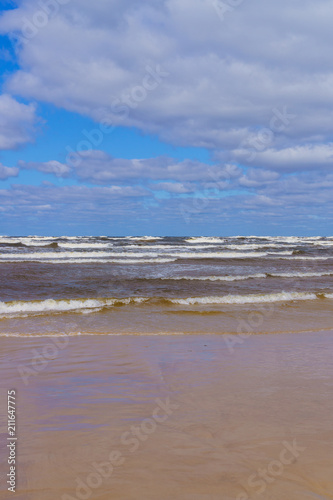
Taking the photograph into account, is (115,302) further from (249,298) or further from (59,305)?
(249,298)

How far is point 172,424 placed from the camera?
3561 millimetres

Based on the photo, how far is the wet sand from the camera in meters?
2.64

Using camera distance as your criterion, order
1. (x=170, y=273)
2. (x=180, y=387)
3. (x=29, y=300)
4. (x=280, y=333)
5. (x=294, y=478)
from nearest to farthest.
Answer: (x=294, y=478) → (x=180, y=387) → (x=280, y=333) → (x=29, y=300) → (x=170, y=273)

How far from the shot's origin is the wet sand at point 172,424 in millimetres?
2643

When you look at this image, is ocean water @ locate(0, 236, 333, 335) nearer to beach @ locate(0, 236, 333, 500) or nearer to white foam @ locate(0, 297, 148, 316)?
white foam @ locate(0, 297, 148, 316)

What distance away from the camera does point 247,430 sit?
11.2 ft

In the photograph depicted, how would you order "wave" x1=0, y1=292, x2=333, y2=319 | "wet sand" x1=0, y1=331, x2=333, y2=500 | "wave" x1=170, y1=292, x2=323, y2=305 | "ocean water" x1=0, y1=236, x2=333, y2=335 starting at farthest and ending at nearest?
"wave" x1=170, y1=292, x2=323, y2=305, "wave" x1=0, y1=292, x2=333, y2=319, "ocean water" x1=0, y1=236, x2=333, y2=335, "wet sand" x1=0, y1=331, x2=333, y2=500

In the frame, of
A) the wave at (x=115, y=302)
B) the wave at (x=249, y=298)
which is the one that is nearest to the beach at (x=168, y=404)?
Result: the wave at (x=115, y=302)

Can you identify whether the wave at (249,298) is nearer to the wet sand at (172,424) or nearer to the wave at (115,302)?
the wave at (115,302)

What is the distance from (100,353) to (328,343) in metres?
3.76

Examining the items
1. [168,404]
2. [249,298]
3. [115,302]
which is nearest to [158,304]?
[115,302]

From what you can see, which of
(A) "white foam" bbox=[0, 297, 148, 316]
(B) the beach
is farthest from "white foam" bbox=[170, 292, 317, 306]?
(B) the beach

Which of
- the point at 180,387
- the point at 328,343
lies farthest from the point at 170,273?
the point at 180,387

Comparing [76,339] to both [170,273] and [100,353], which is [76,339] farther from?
[170,273]
